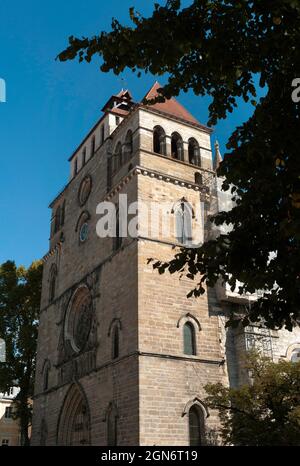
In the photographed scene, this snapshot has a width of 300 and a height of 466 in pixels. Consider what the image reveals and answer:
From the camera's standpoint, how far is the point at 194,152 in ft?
76.5

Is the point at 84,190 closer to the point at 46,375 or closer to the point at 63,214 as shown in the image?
the point at 63,214

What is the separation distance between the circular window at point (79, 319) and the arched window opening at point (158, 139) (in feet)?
23.2

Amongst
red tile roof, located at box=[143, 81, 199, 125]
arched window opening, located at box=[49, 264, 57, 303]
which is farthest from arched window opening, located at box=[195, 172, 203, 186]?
arched window opening, located at box=[49, 264, 57, 303]

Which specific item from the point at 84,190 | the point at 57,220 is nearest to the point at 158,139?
the point at 84,190

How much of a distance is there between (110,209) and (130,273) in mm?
4441

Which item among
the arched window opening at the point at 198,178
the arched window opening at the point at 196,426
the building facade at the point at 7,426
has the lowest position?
the arched window opening at the point at 196,426

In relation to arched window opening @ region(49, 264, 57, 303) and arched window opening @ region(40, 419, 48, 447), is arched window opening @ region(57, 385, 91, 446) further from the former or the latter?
arched window opening @ region(49, 264, 57, 303)

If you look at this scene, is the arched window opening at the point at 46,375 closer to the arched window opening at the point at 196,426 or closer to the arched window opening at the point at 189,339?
the arched window opening at the point at 189,339

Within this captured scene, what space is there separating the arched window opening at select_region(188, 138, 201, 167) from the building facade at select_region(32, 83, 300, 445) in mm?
53

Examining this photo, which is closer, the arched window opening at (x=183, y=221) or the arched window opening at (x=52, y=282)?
the arched window opening at (x=183, y=221)

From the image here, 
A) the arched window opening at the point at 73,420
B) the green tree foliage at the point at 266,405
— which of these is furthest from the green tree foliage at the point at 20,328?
the green tree foliage at the point at 266,405

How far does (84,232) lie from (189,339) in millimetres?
8778

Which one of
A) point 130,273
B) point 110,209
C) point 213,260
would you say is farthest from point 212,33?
point 110,209

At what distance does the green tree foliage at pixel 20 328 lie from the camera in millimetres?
28750
